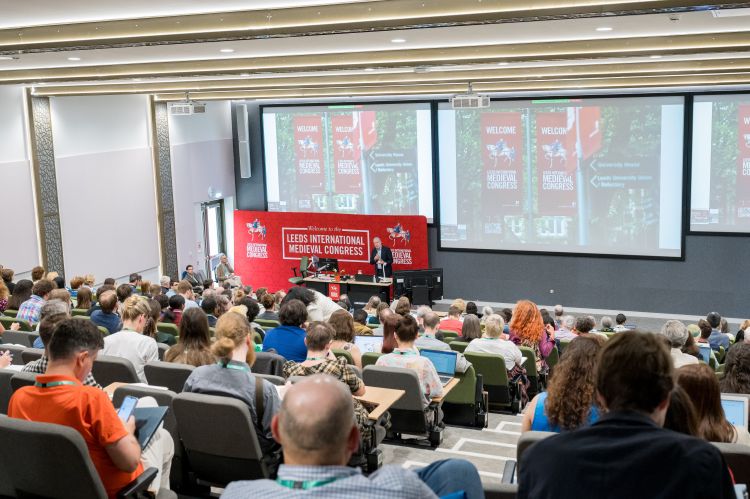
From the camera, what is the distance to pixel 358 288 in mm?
15375

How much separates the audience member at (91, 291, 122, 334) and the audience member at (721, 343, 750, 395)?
484 centimetres

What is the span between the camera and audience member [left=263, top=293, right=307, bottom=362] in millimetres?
6141

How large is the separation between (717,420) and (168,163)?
13845 mm

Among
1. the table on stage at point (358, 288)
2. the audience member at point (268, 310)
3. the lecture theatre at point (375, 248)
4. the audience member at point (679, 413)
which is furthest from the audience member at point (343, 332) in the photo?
the table on stage at point (358, 288)

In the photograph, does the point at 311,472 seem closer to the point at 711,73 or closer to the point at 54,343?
the point at 54,343

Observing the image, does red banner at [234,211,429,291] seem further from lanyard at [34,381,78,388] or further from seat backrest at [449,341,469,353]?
lanyard at [34,381,78,388]

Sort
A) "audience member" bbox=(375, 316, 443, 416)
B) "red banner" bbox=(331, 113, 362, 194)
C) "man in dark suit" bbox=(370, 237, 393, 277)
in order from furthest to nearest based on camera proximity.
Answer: "red banner" bbox=(331, 113, 362, 194) < "man in dark suit" bbox=(370, 237, 393, 277) < "audience member" bbox=(375, 316, 443, 416)

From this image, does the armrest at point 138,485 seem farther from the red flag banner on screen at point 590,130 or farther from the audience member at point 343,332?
the red flag banner on screen at point 590,130

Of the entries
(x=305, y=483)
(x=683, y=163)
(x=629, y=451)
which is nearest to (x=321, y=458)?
(x=305, y=483)

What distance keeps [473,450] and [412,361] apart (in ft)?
2.63

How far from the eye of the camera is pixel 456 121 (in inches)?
599

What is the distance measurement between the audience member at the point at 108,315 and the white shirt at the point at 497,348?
10.1 ft

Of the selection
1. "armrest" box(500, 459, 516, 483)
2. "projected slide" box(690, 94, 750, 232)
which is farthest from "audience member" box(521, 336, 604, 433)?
"projected slide" box(690, 94, 750, 232)

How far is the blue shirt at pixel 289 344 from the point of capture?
6141mm
